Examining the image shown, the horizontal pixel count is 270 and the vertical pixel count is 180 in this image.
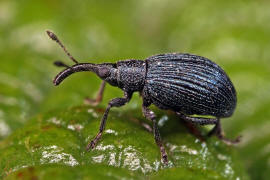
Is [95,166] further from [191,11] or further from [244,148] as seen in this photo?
[191,11]

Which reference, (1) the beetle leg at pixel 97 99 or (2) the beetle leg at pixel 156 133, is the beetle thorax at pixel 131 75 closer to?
(2) the beetle leg at pixel 156 133

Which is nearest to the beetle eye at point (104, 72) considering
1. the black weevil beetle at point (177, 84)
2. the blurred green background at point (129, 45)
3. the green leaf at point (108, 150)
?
the black weevil beetle at point (177, 84)

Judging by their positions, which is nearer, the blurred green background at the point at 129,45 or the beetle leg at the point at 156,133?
the beetle leg at the point at 156,133

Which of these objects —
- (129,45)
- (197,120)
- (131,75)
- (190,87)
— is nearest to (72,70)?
(131,75)

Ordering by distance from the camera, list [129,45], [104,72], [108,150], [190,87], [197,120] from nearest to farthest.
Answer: [108,150] < [190,87] < [197,120] < [104,72] < [129,45]

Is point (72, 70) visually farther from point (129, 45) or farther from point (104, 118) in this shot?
point (129, 45)

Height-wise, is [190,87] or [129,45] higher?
[129,45]

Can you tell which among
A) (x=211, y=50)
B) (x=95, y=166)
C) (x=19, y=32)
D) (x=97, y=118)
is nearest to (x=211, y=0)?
(x=211, y=50)

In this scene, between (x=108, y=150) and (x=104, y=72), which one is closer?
(x=108, y=150)
